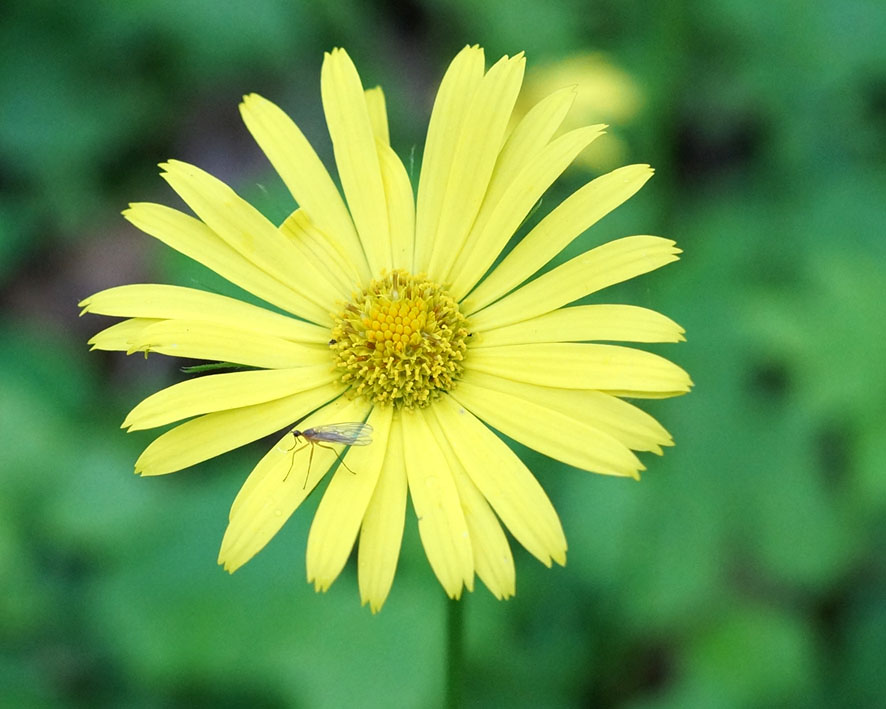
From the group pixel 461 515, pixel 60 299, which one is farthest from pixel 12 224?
pixel 461 515

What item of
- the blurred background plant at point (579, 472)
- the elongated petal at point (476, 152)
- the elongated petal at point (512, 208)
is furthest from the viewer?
the blurred background plant at point (579, 472)

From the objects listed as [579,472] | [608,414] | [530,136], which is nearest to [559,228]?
[530,136]

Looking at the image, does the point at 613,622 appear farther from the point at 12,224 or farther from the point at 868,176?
the point at 12,224

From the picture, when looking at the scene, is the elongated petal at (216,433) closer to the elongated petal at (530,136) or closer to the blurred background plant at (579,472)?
the elongated petal at (530,136)

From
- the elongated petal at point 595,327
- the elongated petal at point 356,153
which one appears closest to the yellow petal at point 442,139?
the elongated petal at point 356,153

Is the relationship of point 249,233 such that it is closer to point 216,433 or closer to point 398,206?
point 398,206

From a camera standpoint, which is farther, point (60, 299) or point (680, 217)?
point (60, 299)

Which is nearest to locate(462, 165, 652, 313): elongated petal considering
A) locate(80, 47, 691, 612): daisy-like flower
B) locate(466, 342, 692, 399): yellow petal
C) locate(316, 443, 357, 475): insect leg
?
locate(80, 47, 691, 612): daisy-like flower
